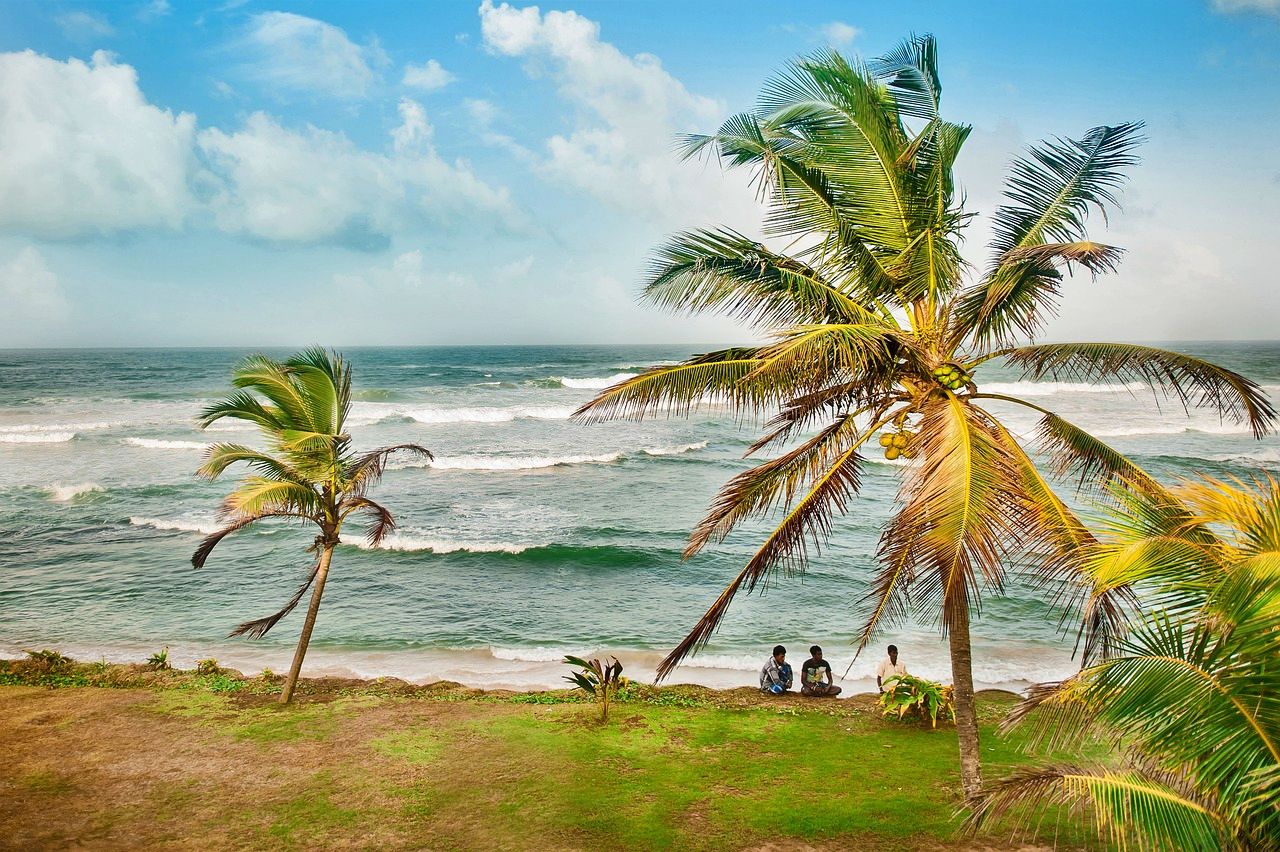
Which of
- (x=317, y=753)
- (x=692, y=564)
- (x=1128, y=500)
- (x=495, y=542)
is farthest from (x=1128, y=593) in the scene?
(x=495, y=542)

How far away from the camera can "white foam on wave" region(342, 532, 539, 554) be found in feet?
62.9

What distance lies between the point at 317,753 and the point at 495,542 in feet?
39.2

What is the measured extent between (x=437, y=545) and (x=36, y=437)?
85.3 feet

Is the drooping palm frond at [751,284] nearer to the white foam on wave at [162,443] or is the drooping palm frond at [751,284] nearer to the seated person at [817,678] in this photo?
the seated person at [817,678]

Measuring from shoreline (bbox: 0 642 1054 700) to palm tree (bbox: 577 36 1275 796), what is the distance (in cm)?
618

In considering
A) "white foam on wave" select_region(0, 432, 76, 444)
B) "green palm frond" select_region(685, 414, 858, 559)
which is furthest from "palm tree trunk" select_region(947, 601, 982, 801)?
"white foam on wave" select_region(0, 432, 76, 444)

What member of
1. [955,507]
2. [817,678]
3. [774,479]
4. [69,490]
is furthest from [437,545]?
[955,507]

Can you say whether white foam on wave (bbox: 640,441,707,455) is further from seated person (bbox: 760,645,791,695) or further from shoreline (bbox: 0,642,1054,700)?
seated person (bbox: 760,645,791,695)

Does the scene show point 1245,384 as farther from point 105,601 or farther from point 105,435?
point 105,435

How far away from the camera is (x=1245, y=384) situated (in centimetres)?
525

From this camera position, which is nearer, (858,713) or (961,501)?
(961,501)

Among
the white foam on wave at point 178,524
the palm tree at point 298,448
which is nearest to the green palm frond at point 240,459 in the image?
the palm tree at point 298,448

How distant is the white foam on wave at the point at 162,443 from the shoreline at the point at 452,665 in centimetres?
2162

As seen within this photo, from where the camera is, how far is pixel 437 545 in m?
19.5
